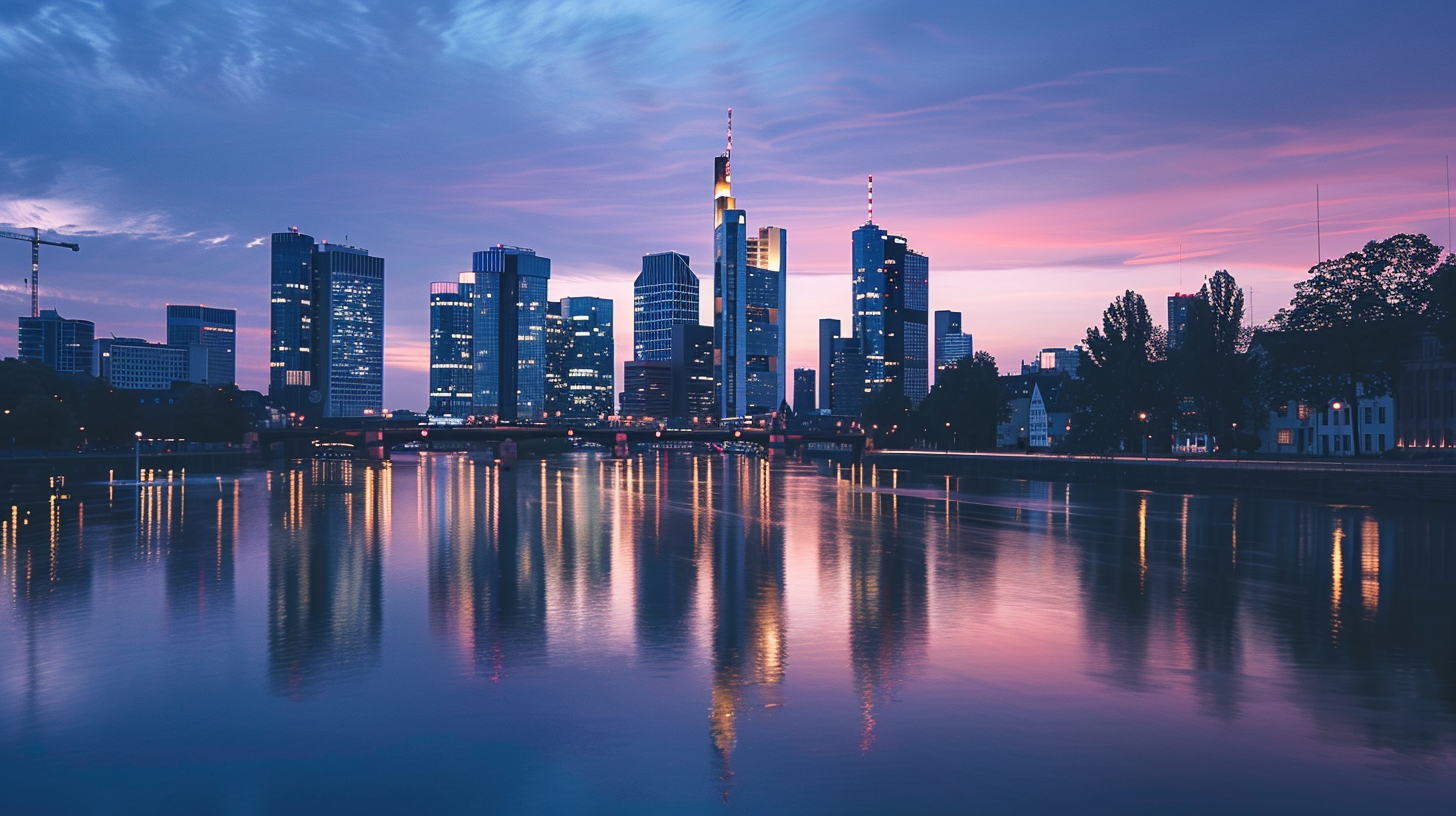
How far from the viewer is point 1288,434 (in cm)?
11694

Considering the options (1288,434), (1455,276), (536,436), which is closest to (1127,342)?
(1288,434)

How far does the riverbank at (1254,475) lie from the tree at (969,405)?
73.8 feet

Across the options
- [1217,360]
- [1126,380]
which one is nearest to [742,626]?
[1217,360]

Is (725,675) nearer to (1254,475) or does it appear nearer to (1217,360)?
(1254,475)

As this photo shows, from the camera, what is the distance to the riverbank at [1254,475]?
68.6m

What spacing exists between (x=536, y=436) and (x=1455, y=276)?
441 feet

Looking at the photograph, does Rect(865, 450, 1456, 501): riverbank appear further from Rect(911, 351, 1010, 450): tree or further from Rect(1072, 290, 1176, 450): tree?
Rect(911, 351, 1010, 450): tree

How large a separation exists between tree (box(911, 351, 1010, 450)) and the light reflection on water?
4038 inches

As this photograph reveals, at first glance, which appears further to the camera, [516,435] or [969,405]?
[516,435]

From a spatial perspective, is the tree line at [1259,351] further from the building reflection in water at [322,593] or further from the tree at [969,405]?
the building reflection in water at [322,593]

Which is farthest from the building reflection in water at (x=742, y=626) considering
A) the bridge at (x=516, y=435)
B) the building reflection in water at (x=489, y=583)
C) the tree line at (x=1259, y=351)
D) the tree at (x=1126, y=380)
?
the bridge at (x=516, y=435)

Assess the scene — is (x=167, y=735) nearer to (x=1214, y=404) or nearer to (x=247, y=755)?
(x=247, y=755)

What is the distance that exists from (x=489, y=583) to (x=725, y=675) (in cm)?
1461

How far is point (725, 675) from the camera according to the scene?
20531 mm
